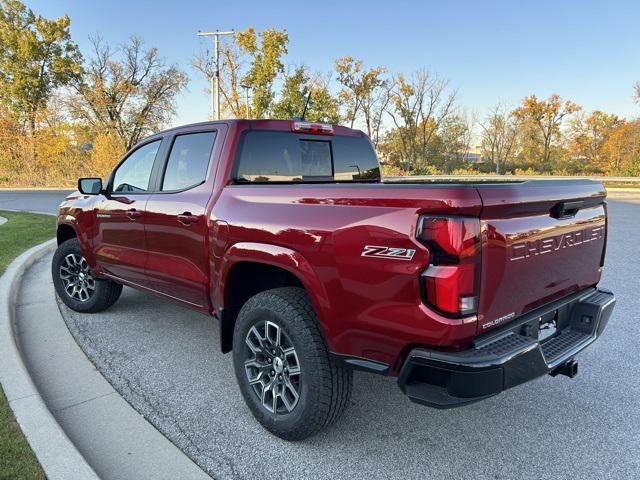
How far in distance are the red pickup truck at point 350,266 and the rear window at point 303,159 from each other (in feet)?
0.04

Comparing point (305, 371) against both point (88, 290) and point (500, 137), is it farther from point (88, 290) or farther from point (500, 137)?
point (500, 137)

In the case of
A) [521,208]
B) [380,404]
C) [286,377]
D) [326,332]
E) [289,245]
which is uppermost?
[521,208]

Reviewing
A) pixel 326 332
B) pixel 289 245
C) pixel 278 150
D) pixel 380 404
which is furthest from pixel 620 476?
pixel 278 150

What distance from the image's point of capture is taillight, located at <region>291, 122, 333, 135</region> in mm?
3495

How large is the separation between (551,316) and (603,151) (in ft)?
179

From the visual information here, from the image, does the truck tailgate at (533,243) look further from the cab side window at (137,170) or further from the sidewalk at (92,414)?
the cab side window at (137,170)

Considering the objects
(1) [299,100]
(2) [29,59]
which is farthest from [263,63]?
(2) [29,59]

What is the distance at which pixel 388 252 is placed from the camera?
2051 mm

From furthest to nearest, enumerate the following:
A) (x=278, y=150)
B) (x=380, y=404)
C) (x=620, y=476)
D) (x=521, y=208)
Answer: (x=278, y=150) → (x=380, y=404) → (x=620, y=476) → (x=521, y=208)

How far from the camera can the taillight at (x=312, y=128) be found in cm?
349

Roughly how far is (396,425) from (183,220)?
6.68ft

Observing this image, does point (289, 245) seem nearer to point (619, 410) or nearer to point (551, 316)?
point (551, 316)

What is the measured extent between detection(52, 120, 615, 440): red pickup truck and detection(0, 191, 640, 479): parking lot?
0.78ft

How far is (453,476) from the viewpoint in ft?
7.77
